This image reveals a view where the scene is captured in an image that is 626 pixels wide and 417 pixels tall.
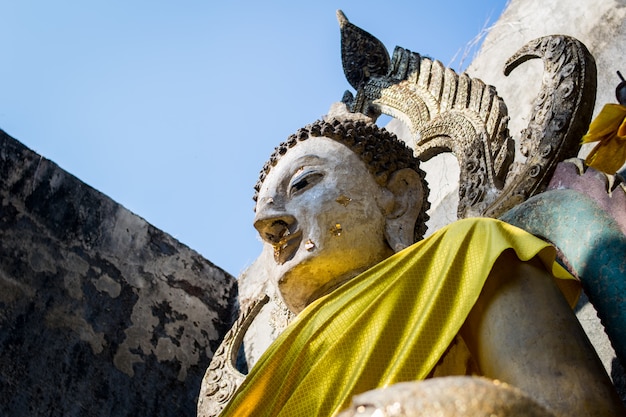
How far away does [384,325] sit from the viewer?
220cm

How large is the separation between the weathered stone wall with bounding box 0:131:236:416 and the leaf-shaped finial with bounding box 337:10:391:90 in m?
1.67

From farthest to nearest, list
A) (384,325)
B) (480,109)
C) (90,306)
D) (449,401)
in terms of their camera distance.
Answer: (90,306)
(480,109)
(384,325)
(449,401)

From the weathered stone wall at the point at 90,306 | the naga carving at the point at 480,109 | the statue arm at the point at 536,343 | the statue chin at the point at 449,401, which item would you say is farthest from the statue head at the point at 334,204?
the weathered stone wall at the point at 90,306

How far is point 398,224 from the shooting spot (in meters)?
2.86

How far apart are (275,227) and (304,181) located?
0.53 ft

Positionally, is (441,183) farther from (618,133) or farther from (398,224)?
(618,133)

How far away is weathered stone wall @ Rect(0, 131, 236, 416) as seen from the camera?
4141 mm

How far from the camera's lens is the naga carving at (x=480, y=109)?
2832 mm

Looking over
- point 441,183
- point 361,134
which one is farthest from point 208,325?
point 361,134

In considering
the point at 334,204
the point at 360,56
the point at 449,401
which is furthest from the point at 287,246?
the point at 449,401

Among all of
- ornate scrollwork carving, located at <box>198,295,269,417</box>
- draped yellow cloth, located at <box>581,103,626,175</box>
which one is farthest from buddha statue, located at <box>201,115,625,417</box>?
ornate scrollwork carving, located at <box>198,295,269,417</box>

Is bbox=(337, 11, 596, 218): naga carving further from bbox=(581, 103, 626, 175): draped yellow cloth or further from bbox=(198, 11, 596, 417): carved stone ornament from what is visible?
bbox=(581, 103, 626, 175): draped yellow cloth

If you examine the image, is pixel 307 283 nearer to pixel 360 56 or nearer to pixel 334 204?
pixel 334 204

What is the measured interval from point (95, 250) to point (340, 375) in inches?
110
